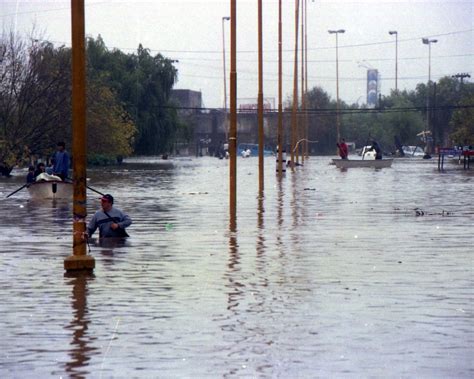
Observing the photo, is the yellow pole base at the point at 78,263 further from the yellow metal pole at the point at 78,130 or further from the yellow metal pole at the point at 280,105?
the yellow metal pole at the point at 280,105

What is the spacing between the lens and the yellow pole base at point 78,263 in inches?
671

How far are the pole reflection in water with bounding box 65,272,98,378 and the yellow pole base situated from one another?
3.36 feet

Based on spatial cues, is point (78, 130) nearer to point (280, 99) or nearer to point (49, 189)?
point (49, 189)

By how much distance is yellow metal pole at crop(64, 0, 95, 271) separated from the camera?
17.1m

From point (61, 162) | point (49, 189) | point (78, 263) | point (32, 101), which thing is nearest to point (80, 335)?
point (78, 263)

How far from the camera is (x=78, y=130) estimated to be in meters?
17.1

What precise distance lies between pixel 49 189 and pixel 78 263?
22.8 metres

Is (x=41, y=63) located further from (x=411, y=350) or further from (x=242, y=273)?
(x=411, y=350)

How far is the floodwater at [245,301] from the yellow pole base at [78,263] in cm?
21

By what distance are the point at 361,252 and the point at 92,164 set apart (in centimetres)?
8284

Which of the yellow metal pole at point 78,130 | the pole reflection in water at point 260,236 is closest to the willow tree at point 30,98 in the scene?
the pole reflection in water at point 260,236

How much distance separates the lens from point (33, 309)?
13242 mm

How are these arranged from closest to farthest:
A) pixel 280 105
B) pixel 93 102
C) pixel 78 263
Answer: pixel 78 263, pixel 280 105, pixel 93 102

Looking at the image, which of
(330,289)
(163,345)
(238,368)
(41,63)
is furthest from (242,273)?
(41,63)
